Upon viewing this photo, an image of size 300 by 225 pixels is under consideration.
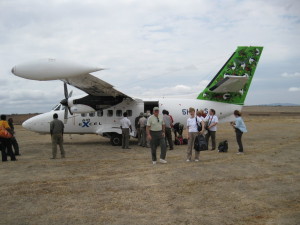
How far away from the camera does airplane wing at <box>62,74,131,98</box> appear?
1387 centimetres

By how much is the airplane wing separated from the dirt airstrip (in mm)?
4337

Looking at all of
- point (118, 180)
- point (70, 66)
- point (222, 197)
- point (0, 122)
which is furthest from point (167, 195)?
point (0, 122)

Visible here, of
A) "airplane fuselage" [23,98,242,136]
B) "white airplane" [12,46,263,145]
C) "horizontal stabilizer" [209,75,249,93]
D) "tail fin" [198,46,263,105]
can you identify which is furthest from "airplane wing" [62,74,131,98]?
"tail fin" [198,46,263,105]

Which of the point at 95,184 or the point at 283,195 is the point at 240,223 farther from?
the point at 95,184

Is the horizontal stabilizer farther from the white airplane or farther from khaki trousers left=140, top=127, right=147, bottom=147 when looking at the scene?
khaki trousers left=140, top=127, right=147, bottom=147

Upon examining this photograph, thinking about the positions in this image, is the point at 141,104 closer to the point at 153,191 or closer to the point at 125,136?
the point at 125,136

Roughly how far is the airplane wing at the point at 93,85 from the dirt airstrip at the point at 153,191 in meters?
4.34

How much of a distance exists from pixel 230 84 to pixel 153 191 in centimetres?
1027

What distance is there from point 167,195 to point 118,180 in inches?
76.9

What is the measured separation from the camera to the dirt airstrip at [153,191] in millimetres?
5297

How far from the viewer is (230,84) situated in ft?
51.7

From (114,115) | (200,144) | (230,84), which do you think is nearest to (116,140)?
(114,115)

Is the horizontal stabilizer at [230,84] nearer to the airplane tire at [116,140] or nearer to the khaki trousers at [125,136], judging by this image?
the khaki trousers at [125,136]

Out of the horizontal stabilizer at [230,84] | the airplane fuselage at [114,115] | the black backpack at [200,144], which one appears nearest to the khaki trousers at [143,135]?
the airplane fuselage at [114,115]
